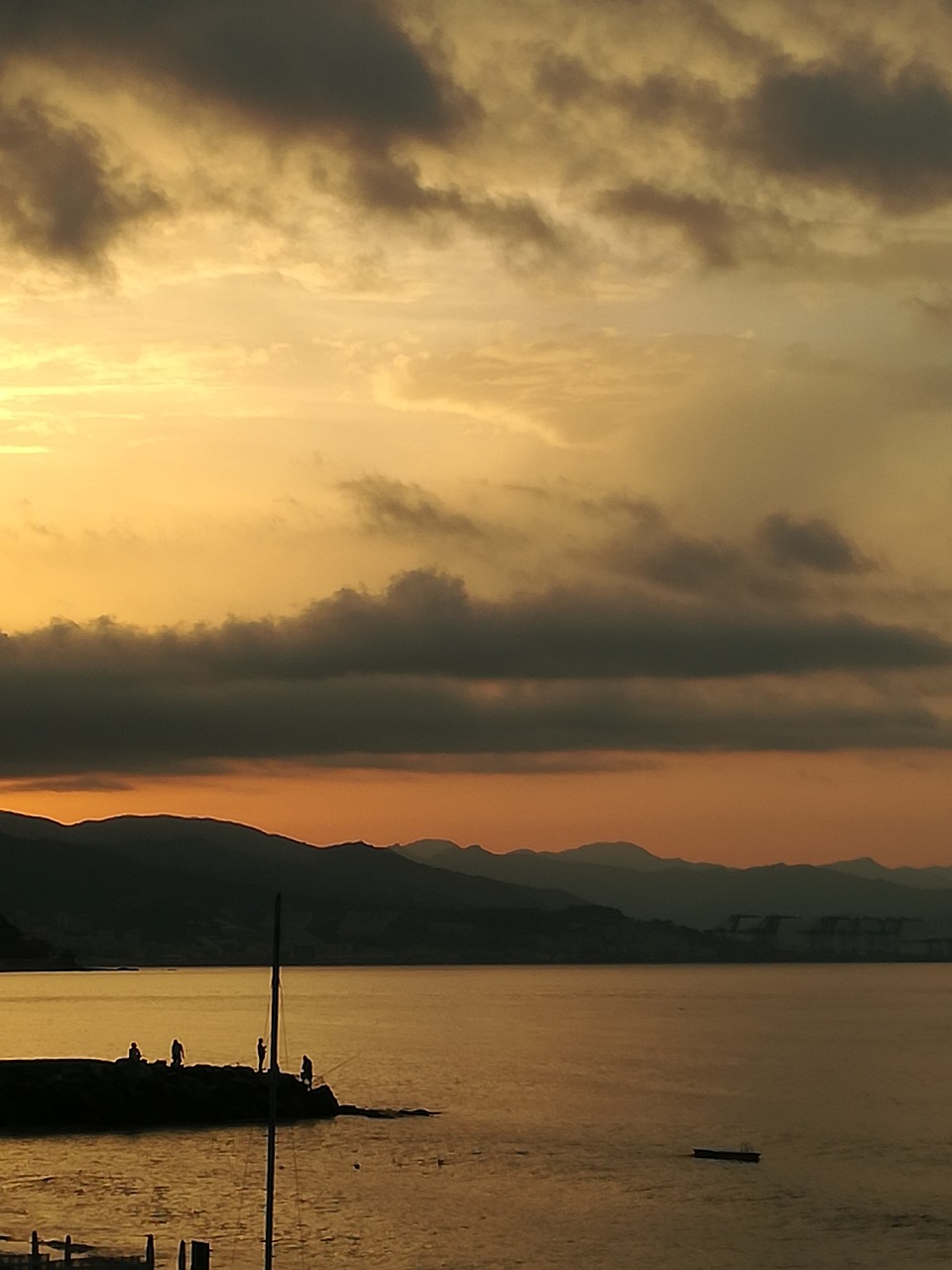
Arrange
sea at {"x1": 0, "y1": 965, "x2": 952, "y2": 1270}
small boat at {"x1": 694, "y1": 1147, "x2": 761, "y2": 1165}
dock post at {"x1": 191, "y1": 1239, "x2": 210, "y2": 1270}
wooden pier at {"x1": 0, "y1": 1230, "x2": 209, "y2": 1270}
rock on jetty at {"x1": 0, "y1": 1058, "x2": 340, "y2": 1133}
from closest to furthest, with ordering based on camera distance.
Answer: wooden pier at {"x1": 0, "y1": 1230, "x2": 209, "y2": 1270} → dock post at {"x1": 191, "y1": 1239, "x2": 210, "y2": 1270} → sea at {"x1": 0, "y1": 965, "x2": 952, "y2": 1270} → small boat at {"x1": 694, "y1": 1147, "x2": 761, "y2": 1165} → rock on jetty at {"x1": 0, "y1": 1058, "x2": 340, "y2": 1133}

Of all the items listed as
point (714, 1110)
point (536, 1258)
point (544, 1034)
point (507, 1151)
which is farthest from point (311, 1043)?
point (536, 1258)

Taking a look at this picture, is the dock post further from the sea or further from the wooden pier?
the sea

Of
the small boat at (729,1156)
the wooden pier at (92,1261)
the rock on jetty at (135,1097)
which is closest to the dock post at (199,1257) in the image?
the wooden pier at (92,1261)

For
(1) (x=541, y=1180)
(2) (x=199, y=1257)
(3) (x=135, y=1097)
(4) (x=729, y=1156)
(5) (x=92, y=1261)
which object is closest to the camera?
(2) (x=199, y=1257)

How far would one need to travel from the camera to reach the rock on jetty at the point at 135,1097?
9450 cm

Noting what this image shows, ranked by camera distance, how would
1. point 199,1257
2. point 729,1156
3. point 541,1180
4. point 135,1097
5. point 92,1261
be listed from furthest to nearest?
point 135,1097, point 729,1156, point 541,1180, point 92,1261, point 199,1257

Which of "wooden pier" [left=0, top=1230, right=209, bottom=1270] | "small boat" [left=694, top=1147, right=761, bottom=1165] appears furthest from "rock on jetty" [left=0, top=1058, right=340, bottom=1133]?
"wooden pier" [left=0, top=1230, right=209, bottom=1270]

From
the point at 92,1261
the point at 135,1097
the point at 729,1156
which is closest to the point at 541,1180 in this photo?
the point at 729,1156

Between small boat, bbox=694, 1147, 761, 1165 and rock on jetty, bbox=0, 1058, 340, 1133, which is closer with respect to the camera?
small boat, bbox=694, 1147, 761, 1165

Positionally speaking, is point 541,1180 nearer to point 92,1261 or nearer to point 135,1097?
point 135,1097

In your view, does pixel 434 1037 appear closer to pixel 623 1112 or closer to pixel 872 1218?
pixel 623 1112

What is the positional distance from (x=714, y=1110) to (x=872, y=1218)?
4176cm

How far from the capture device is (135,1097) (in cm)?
9681

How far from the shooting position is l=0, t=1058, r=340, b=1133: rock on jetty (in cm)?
9450
